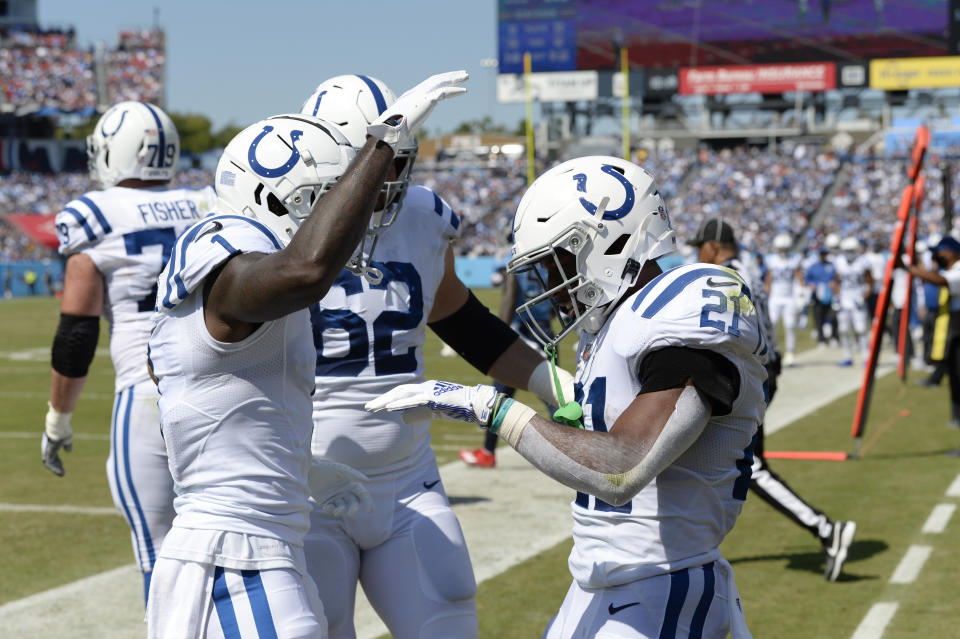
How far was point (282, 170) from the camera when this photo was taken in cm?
282

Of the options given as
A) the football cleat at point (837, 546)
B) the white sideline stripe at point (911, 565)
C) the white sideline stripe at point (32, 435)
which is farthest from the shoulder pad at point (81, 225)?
the white sideline stripe at point (32, 435)

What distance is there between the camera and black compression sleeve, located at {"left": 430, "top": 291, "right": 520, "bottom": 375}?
3.71m

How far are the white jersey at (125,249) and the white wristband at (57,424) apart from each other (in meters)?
0.52

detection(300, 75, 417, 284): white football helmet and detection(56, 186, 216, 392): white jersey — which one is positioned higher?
detection(300, 75, 417, 284): white football helmet

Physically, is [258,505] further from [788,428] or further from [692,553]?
[788,428]

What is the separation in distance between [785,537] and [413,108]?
5038 millimetres

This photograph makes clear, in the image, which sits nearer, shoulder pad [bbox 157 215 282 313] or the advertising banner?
shoulder pad [bbox 157 215 282 313]

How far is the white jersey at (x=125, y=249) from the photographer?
4.52 metres

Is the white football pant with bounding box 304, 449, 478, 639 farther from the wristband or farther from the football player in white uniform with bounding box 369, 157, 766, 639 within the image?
the wristband

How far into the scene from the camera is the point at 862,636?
513 centimetres

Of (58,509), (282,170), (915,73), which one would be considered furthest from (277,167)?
(915,73)

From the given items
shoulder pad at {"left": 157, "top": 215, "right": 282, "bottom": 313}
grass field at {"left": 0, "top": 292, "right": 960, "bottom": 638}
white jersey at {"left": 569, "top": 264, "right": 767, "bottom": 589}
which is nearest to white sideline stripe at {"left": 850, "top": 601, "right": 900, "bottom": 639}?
grass field at {"left": 0, "top": 292, "right": 960, "bottom": 638}

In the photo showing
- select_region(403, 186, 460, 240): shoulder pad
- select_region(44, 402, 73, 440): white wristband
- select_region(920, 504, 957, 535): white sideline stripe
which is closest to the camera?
select_region(403, 186, 460, 240): shoulder pad

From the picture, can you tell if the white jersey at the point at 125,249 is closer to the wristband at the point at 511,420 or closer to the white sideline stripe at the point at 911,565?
the wristband at the point at 511,420
